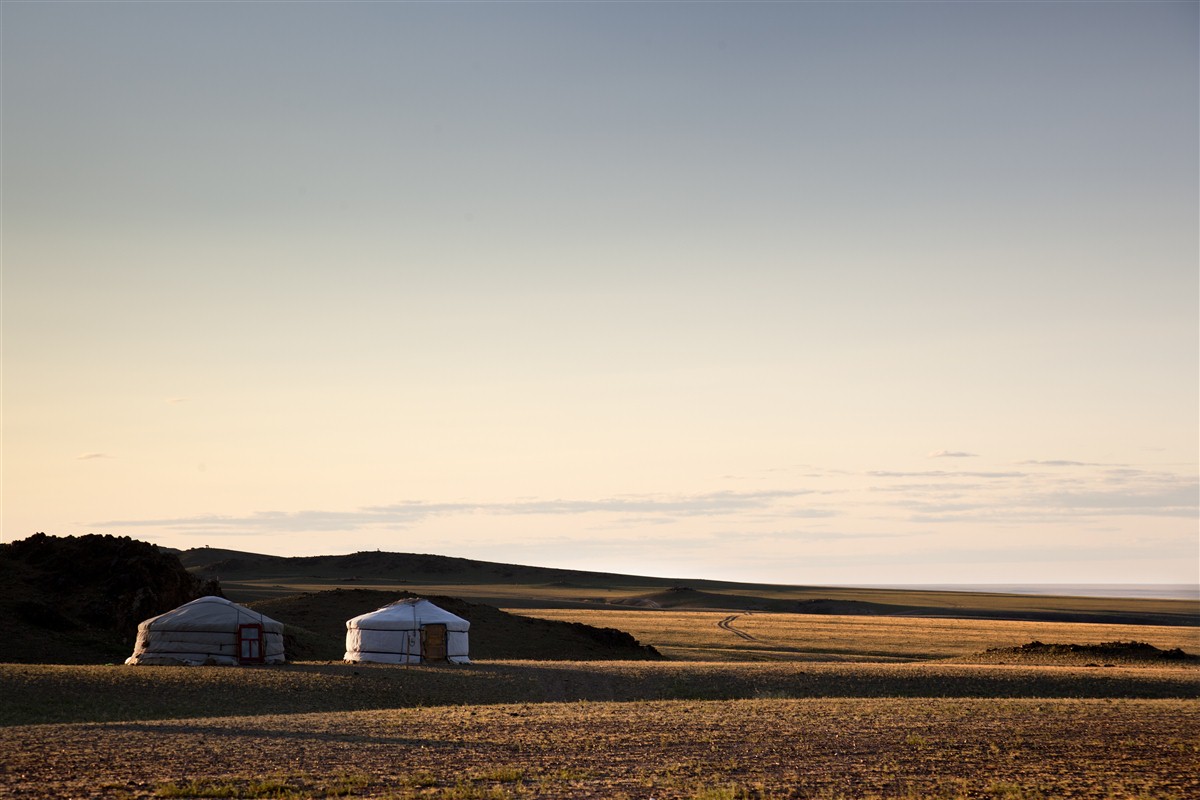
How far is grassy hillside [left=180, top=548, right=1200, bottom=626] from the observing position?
11050 centimetres

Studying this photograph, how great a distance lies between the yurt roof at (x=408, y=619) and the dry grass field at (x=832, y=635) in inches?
585

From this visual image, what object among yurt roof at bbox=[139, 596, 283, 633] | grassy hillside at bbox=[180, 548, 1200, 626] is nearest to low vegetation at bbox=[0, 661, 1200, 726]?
yurt roof at bbox=[139, 596, 283, 633]

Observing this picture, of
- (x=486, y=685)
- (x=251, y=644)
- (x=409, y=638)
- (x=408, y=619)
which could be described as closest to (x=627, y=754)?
(x=486, y=685)

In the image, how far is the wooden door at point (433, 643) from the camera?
141 feet

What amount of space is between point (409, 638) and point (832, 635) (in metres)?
32.9

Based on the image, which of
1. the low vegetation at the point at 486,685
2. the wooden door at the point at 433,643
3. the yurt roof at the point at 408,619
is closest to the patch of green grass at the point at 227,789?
the low vegetation at the point at 486,685

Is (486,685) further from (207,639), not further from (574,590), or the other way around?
(574,590)

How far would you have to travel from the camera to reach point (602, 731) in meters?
24.8

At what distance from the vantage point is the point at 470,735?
24078 millimetres

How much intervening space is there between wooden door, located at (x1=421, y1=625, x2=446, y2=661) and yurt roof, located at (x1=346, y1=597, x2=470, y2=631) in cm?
21

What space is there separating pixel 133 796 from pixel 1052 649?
44.7 m

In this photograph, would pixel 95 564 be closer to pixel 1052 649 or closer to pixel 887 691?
pixel 887 691

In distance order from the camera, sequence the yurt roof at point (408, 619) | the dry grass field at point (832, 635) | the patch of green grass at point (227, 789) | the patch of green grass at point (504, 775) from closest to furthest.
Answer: the patch of green grass at point (227, 789) → the patch of green grass at point (504, 775) → the yurt roof at point (408, 619) → the dry grass field at point (832, 635)

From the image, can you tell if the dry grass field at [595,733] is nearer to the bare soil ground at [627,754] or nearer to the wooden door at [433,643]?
the bare soil ground at [627,754]
